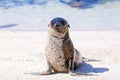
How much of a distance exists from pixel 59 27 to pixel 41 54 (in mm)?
2045

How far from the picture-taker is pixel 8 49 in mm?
9328

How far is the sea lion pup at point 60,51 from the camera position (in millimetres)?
6713

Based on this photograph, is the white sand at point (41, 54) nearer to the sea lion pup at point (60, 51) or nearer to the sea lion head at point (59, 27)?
the sea lion pup at point (60, 51)

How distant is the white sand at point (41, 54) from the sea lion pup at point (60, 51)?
20 cm

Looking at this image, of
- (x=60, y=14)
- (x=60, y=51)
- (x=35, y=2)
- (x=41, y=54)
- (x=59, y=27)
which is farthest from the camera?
(x=35, y=2)

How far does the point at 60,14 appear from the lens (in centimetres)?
1606

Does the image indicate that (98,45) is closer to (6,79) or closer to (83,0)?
(6,79)

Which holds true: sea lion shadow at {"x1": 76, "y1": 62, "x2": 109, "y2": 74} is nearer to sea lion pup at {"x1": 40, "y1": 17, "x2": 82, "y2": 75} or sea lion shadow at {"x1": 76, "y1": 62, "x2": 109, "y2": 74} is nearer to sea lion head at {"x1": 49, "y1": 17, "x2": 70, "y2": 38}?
sea lion pup at {"x1": 40, "y1": 17, "x2": 82, "y2": 75}

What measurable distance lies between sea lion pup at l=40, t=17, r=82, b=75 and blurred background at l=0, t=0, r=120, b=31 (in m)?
Answer: 6.80

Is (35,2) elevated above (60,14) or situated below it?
above

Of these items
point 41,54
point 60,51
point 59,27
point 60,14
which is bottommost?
point 60,14

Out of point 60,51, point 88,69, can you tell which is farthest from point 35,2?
point 60,51

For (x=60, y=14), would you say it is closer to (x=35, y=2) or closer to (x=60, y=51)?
(x=35, y=2)

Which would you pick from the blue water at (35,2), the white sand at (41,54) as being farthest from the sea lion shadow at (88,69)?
the blue water at (35,2)
